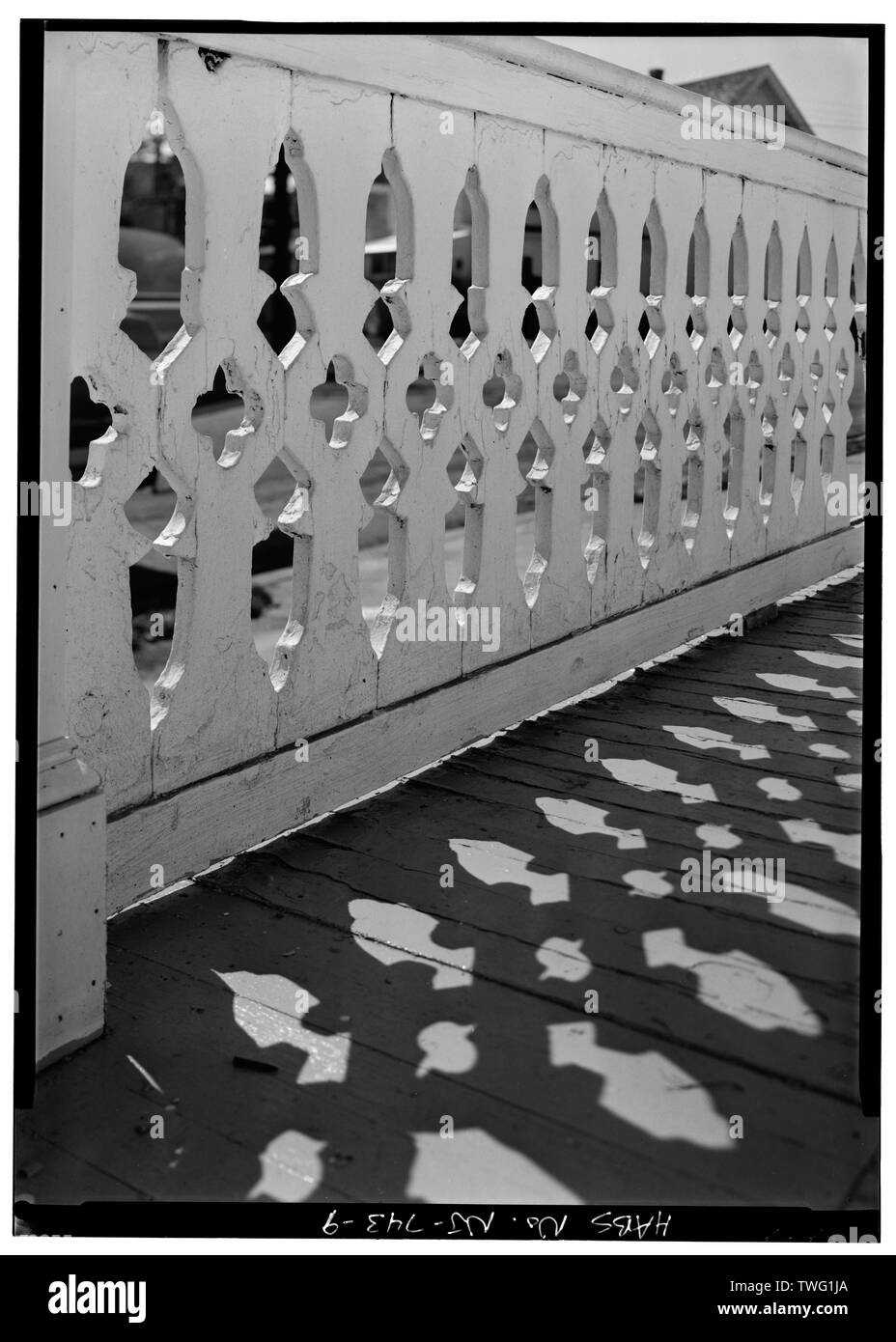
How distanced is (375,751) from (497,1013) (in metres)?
0.90

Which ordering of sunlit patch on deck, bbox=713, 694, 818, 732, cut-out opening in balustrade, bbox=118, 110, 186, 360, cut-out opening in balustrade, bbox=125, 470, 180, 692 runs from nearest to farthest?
sunlit patch on deck, bbox=713, 694, 818, 732 → cut-out opening in balustrade, bbox=125, 470, 180, 692 → cut-out opening in balustrade, bbox=118, 110, 186, 360

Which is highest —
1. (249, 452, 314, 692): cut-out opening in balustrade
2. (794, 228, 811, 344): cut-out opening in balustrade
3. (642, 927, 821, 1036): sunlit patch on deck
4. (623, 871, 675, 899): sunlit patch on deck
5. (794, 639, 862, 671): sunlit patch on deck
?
(794, 228, 811, 344): cut-out opening in balustrade

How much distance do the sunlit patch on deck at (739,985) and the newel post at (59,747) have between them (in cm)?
82

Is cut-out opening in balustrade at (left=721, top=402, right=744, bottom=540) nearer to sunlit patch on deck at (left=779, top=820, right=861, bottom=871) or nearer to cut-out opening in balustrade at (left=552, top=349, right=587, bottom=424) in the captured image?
cut-out opening in balustrade at (left=552, top=349, right=587, bottom=424)

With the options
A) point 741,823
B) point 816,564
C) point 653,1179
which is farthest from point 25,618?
point 816,564

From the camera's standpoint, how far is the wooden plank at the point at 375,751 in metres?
2.25

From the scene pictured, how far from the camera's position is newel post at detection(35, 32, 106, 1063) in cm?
176

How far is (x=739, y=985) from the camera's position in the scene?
199 centimetres

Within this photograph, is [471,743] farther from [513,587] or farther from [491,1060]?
[491,1060]

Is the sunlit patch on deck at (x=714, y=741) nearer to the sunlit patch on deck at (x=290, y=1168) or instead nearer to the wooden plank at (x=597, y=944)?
the wooden plank at (x=597, y=944)

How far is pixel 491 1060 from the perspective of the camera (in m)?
1.81

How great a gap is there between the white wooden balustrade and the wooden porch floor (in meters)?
0.14

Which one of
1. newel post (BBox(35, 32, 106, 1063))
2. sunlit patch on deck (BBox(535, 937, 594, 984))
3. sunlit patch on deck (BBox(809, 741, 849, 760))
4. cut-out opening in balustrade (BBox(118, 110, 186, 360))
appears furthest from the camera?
cut-out opening in balustrade (BBox(118, 110, 186, 360))

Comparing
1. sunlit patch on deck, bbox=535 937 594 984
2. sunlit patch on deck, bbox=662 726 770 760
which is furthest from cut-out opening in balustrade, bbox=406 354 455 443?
sunlit patch on deck, bbox=535 937 594 984
